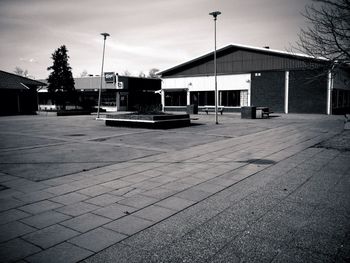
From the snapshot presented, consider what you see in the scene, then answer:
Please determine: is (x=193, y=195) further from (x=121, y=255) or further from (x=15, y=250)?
(x=15, y=250)

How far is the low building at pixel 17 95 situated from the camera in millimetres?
35312

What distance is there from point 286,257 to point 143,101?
45.1 meters

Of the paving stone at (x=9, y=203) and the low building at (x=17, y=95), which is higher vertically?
A: the low building at (x=17, y=95)

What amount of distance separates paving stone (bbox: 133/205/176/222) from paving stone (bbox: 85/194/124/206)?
0.72 metres

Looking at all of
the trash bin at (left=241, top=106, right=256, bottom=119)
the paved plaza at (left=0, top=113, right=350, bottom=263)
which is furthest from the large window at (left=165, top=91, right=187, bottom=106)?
the paved plaza at (left=0, top=113, right=350, bottom=263)

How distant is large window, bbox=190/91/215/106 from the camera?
120ft

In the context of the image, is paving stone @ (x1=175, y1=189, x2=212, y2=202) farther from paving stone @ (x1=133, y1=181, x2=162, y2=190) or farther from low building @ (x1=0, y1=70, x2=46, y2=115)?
low building @ (x1=0, y1=70, x2=46, y2=115)

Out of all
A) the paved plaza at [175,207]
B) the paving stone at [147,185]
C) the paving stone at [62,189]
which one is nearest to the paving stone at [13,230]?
the paved plaza at [175,207]

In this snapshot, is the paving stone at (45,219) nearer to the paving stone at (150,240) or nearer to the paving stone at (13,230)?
the paving stone at (13,230)

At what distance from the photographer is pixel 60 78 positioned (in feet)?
119

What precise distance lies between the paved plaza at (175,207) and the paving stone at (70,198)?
0.7 inches

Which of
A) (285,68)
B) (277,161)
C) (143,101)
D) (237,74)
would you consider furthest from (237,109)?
(277,161)

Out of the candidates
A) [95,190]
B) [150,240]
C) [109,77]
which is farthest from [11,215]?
[109,77]

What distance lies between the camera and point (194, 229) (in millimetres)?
4156
